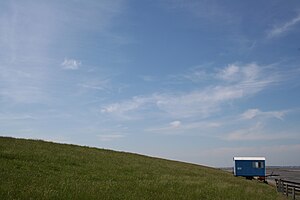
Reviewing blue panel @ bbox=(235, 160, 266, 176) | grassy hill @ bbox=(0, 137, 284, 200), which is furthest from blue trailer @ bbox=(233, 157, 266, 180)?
grassy hill @ bbox=(0, 137, 284, 200)

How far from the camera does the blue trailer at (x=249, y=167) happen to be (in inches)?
2251

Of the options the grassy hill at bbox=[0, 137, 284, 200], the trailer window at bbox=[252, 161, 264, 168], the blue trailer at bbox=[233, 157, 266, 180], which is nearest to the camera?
the grassy hill at bbox=[0, 137, 284, 200]

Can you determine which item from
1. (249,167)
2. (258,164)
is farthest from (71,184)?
(258,164)

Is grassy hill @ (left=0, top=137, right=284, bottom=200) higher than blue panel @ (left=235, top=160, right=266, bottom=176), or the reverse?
blue panel @ (left=235, top=160, right=266, bottom=176)

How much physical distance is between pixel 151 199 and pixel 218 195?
668cm

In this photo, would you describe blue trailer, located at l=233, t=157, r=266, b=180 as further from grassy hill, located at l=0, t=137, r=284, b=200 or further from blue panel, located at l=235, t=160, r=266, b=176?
grassy hill, located at l=0, t=137, r=284, b=200

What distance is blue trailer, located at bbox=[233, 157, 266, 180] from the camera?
188 feet

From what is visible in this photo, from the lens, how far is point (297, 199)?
2775cm

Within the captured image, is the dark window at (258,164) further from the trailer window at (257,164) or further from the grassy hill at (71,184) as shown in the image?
the grassy hill at (71,184)

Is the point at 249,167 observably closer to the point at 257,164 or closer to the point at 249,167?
the point at 249,167

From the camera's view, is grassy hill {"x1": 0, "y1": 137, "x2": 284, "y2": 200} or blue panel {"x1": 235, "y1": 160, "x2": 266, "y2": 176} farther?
blue panel {"x1": 235, "y1": 160, "x2": 266, "y2": 176}

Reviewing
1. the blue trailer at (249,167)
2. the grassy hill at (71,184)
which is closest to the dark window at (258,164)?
the blue trailer at (249,167)

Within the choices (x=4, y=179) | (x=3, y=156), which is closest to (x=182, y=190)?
(x=4, y=179)

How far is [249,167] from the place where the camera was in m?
57.6
